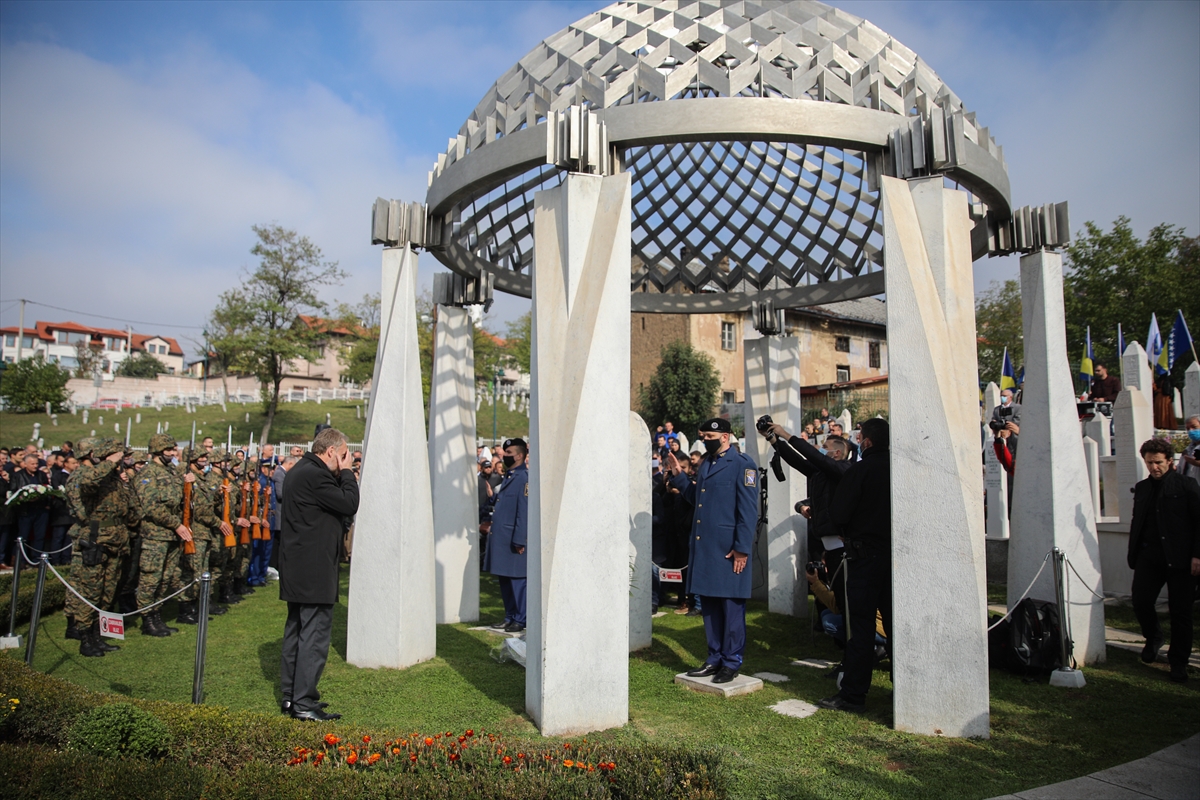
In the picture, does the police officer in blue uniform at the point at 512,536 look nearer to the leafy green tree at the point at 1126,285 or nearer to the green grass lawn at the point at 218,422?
the green grass lawn at the point at 218,422

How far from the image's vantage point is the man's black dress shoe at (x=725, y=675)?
6001mm

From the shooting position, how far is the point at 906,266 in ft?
17.4

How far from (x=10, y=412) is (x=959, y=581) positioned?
59142 mm

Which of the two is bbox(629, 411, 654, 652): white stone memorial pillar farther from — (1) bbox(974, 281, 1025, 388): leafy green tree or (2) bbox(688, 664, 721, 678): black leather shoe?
(1) bbox(974, 281, 1025, 388): leafy green tree

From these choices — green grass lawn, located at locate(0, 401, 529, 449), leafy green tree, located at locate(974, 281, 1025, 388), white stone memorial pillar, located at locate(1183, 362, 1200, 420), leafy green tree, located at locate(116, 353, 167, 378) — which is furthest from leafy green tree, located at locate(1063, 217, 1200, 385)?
leafy green tree, located at locate(116, 353, 167, 378)

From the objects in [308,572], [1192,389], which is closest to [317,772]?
[308,572]

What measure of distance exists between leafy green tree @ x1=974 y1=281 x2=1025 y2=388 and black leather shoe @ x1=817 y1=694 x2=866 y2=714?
43.1 meters

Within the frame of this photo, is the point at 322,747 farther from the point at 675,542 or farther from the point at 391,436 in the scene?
the point at 675,542

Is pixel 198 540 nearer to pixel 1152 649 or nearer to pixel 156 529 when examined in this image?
pixel 156 529

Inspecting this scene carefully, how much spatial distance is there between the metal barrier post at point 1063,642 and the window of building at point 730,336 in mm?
33882

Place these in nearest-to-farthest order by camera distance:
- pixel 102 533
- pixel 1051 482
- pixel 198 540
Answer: pixel 1051 482, pixel 102 533, pixel 198 540

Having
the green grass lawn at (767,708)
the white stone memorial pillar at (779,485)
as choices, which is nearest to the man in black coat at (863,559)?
the green grass lawn at (767,708)

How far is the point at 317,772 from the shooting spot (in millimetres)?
3590

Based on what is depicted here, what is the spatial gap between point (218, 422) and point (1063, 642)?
4439 cm
